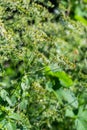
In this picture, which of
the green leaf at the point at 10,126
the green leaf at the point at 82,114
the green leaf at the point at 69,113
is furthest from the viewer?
the green leaf at the point at 69,113

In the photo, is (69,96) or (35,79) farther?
(69,96)

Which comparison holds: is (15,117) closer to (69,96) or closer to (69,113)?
(69,96)

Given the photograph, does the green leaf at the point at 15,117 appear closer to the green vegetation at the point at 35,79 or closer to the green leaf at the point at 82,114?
the green vegetation at the point at 35,79

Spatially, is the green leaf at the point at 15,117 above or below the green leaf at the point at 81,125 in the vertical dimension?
above

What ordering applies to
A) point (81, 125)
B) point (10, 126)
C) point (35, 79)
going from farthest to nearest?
1. point (81, 125)
2. point (35, 79)
3. point (10, 126)

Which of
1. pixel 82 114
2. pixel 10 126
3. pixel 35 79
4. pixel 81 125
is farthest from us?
pixel 82 114

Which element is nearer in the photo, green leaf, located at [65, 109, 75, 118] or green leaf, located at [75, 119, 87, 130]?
green leaf, located at [75, 119, 87, 130]

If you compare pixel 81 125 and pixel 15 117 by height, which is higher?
pixel 15 117

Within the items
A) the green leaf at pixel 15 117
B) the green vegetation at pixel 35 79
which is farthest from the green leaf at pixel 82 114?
the green leaf at pixel 15 117

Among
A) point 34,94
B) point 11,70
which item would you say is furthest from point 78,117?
point 11,70

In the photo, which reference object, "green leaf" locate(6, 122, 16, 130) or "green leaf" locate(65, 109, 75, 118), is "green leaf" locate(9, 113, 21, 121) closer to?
"green leaf" locate(6, 122, 16, 130)

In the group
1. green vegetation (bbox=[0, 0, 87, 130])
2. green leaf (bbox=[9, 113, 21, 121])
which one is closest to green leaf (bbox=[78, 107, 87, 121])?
green vegetation (bbox=[0, 0, 87, 130])

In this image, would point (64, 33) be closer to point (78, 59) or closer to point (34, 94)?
point (78, 59)

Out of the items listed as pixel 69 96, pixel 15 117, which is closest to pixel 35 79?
pixel 69 96
